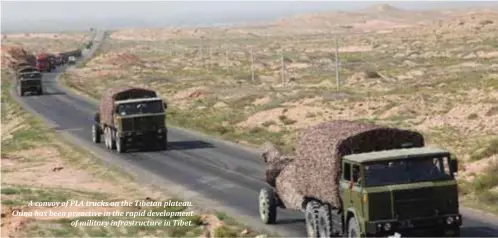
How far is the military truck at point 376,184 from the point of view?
60.7 ft

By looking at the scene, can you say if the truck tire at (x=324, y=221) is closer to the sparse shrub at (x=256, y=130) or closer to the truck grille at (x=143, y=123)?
the truck grille at (x=143, y=123)

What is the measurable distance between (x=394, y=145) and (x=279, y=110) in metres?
41.2

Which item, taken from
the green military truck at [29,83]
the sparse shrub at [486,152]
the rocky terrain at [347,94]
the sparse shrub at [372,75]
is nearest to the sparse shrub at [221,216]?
the rocky terrain at [347,94]

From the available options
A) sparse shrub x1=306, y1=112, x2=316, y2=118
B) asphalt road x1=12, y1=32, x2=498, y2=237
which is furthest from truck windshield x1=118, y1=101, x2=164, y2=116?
sparse shrub x1=306, y1=112, x2=316, y2=118

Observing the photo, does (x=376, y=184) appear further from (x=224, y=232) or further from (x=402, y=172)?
(x=224, y=232)

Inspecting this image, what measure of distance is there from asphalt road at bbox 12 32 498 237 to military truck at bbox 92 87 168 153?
2.43 feet

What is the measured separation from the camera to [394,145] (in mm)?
20328

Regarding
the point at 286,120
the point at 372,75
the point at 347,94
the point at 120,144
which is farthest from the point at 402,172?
the point at 372,75

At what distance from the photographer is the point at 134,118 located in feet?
142

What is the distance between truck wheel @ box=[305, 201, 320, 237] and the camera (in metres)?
21.0

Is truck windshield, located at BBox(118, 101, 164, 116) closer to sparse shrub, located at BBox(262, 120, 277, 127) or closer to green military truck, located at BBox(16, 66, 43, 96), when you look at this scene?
sparse shrub, located at BBox(262, 120, 277, 127)

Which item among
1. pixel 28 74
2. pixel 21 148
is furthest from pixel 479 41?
pixel 21 148

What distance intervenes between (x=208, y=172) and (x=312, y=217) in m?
17.0

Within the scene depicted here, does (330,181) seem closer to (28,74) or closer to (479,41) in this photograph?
(28,74)
